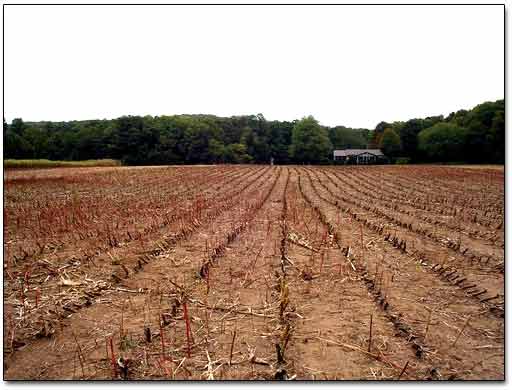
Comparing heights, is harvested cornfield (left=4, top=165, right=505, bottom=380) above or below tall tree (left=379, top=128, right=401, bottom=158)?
below

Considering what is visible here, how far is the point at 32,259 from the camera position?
4738mm

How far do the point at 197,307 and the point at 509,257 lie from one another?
8.32 feet

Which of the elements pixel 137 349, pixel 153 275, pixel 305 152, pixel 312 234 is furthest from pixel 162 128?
pixel 137 349

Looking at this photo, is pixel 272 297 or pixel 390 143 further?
pixel 390 143

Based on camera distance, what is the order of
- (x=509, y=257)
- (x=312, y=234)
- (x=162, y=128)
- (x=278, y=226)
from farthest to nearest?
(x=162, y=128) < (x=278, y=226) < (x=312, y=234) < (x=509, y=257)

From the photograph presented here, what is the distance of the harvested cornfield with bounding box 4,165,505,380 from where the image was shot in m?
2.69

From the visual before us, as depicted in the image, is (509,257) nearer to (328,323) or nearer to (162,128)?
(328,323)

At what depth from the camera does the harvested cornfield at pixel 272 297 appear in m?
2.69

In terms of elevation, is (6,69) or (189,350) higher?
(6,69)

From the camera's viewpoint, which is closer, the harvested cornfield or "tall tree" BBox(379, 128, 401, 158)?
the harvested cornfield

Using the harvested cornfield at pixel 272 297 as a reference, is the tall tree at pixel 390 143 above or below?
above

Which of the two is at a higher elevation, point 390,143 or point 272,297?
point 390,143

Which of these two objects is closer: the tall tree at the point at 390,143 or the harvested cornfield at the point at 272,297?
the harvested cornfield at the point at 272,297

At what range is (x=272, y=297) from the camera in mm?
3768
